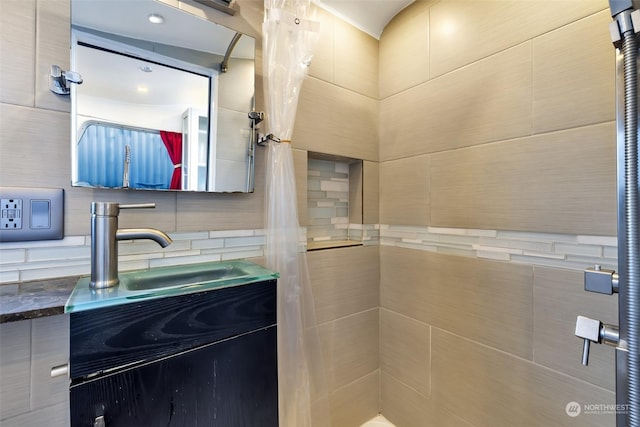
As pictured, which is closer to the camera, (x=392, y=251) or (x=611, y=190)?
(x=611, y=190)

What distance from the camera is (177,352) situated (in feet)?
2.35

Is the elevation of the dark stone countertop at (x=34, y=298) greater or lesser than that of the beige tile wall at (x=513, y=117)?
lesser

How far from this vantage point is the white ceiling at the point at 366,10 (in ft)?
4.19


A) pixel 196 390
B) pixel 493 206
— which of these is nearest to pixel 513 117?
pixel 493 206

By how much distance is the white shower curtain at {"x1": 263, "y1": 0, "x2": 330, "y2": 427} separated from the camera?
1.02m

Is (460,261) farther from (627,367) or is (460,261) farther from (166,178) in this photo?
(166,178)

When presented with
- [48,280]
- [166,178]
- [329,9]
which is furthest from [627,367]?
[329,9]

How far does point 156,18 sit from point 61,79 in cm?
36

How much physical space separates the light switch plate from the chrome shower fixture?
0.28m

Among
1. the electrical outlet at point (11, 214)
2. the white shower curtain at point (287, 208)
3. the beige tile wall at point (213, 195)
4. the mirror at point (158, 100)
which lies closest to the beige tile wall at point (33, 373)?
the beige tile wall at point (213, 195)

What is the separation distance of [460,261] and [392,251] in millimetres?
365

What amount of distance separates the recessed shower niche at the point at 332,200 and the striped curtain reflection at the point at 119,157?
668mm

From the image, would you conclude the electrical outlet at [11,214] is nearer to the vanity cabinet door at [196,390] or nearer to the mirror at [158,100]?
the mirror at [158,100]

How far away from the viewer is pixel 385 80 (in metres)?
1.45
